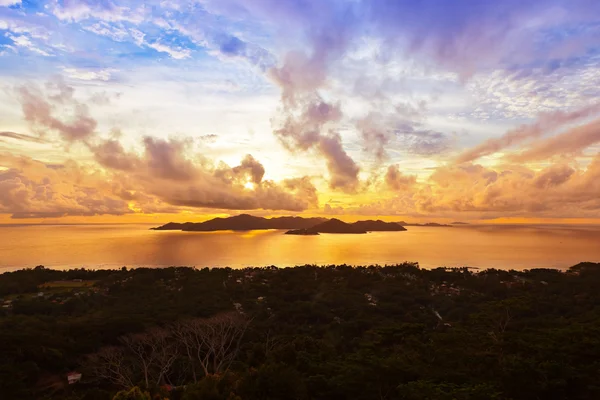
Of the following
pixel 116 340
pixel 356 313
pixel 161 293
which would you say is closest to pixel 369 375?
pixel 116 340

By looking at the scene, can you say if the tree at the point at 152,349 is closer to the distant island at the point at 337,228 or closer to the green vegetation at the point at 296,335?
the green vegetation at the point at 296,335

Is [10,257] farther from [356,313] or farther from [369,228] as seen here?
[369,228]

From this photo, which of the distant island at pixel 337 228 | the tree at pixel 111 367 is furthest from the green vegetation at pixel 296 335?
the distant island at pixel 337 228

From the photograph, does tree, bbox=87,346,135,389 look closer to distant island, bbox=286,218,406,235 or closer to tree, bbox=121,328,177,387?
tree, bbox=121,328,177,387

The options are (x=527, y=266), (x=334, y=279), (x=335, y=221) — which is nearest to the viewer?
(x=334, y=279)

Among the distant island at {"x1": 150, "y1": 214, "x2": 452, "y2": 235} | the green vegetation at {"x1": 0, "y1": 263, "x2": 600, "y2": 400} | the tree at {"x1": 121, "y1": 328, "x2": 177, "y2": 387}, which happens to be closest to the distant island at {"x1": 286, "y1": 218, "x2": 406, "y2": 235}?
the distant island at {"x1": 150, "y1": 214, "x2": 452, "y2": 235}

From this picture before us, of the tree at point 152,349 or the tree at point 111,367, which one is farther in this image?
the tree at point 152,349

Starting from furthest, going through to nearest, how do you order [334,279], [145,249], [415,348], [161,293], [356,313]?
[145,249]
[334,279]
[161,293]
[356,313]
[415,348]

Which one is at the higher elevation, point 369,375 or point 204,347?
point 369,375

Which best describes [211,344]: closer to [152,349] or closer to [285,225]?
[152,349]
